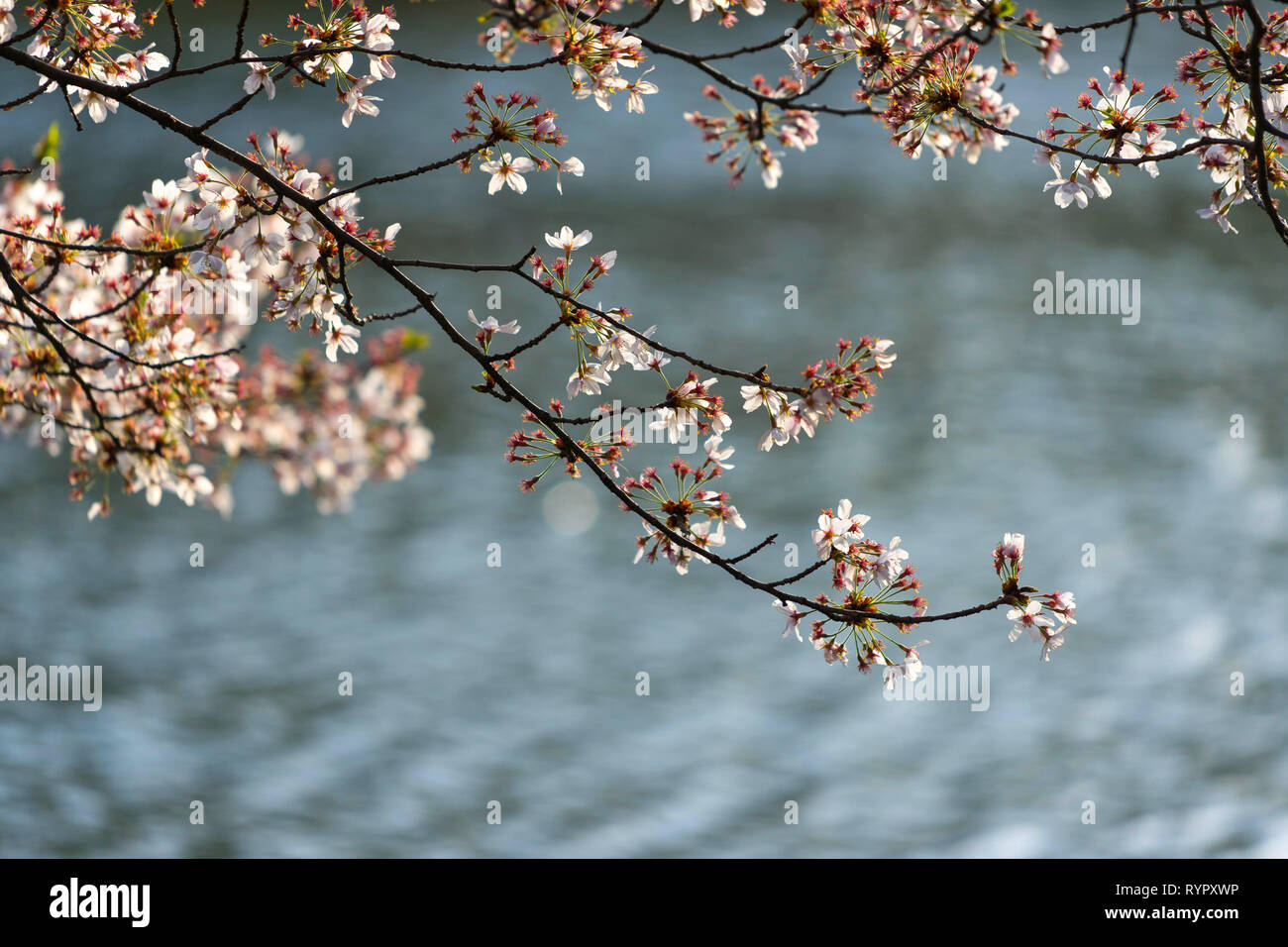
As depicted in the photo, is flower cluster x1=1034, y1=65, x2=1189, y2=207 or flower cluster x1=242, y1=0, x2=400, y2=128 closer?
flower cluster x1=242, y1=0, x2=400, y2=128

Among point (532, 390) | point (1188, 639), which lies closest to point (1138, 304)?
point (1188, 639)

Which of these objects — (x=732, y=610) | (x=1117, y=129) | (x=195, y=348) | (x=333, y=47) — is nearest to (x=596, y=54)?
(x=333, y=47)

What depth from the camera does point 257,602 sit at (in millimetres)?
6625

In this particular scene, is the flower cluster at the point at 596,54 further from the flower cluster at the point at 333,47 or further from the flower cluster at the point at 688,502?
the flower cluster at the point at 688,502

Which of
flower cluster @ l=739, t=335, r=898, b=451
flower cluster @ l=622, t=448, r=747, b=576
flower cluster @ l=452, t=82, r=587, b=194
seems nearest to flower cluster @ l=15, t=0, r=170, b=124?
flower cluster @ l=452, t=82, r=587, b=194

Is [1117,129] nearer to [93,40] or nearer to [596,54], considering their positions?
[596,54]

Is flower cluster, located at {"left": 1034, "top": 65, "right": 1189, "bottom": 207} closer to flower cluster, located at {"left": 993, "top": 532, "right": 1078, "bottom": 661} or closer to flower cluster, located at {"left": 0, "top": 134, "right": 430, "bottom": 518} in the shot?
flower cluster, located at {"left": 993, "top": 532, "right": 1078, "bottom": 661}

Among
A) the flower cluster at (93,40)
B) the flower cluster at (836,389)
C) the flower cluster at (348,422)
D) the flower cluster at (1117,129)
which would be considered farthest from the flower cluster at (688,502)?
the flower cluster at (93,40)

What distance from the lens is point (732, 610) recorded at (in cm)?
660

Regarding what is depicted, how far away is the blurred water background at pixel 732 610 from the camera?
5.09 m

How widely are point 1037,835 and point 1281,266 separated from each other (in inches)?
337

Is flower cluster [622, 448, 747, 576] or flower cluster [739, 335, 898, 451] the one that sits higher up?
flower cluster [739, 335, 898, 451]

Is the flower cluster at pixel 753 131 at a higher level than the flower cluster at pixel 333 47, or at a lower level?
lower

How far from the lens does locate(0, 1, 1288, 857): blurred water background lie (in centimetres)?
509
